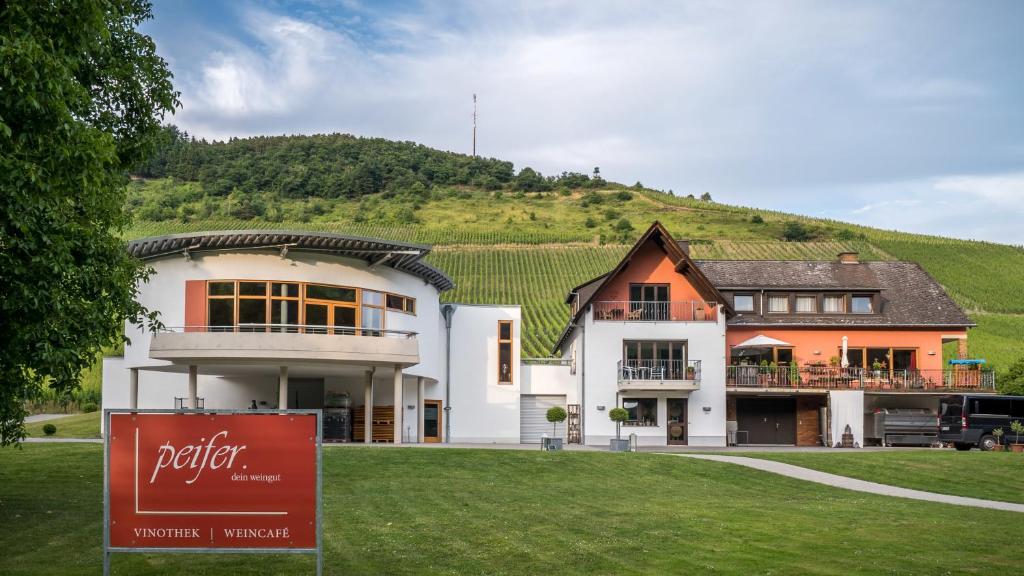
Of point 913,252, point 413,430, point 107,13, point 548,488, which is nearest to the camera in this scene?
point 107,13

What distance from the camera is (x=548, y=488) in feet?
74.0

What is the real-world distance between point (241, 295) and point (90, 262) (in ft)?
65.8

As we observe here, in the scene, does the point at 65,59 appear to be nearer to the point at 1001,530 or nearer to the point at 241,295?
the point at 1001,530

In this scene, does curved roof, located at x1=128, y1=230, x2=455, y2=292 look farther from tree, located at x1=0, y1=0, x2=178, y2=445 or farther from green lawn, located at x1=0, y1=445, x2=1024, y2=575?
tree, located at x1=0, y1=0, x2=178, y2=445

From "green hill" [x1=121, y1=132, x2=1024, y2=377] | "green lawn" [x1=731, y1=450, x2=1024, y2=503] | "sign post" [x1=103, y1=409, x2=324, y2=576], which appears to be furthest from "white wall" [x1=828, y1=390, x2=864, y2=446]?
"sign post" [x1=103, y1=409, x2=324, y2=576]

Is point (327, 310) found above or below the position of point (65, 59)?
below

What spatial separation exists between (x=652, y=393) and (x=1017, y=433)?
13020 millimetres

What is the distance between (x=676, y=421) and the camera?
4172 cm

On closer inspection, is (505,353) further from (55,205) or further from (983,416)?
(55,205)

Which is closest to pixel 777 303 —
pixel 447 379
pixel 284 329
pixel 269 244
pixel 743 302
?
pixel 743 302

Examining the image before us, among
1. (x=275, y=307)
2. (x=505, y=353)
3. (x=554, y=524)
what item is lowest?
(x=554, y=524)

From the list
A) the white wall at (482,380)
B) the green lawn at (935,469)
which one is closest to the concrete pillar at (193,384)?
the white wall at (482,380)

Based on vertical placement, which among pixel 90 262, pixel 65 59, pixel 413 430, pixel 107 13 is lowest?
pixel 413 430

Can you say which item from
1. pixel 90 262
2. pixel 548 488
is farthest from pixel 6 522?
pixel 548 488
